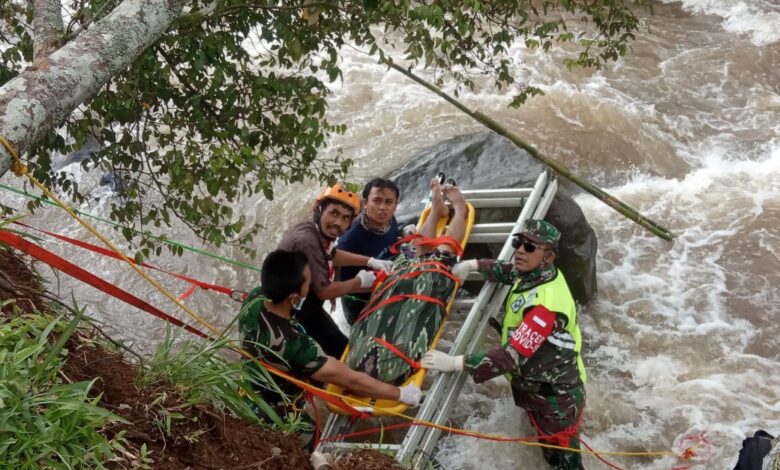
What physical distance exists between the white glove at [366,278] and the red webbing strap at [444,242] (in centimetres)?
39

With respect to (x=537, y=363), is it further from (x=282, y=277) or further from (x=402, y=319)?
(x=282, y=277)

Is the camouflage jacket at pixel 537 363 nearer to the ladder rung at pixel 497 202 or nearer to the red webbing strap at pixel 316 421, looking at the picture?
the red webbing strap at pixel 316 421

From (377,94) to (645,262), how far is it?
459 cm

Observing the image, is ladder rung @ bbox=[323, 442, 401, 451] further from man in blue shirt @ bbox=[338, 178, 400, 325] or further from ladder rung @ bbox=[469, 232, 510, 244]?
ladder rung @ bbox=[469, 232, 510, 244]

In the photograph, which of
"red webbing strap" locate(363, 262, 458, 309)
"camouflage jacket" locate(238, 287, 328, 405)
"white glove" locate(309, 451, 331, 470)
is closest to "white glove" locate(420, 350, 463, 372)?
"red webbing strap" locate(363, 262, 458, 309)

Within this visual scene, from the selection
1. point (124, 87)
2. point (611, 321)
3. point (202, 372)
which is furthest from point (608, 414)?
point (124, 87)

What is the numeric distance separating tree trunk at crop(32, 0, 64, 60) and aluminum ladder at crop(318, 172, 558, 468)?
2137mm

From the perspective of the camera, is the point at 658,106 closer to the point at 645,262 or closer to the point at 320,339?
the point at 645,262

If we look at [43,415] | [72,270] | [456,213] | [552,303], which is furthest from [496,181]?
[43,415]

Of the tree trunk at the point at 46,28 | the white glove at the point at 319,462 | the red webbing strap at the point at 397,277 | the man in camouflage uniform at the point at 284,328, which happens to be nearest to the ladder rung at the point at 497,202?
the red webbing strap at the point at 397,277

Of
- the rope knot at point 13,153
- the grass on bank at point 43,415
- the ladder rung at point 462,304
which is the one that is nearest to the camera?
the grass on bank at point 43,415

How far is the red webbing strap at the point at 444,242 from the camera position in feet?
16.0

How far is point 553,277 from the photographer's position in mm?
4043

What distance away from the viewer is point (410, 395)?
389cm
